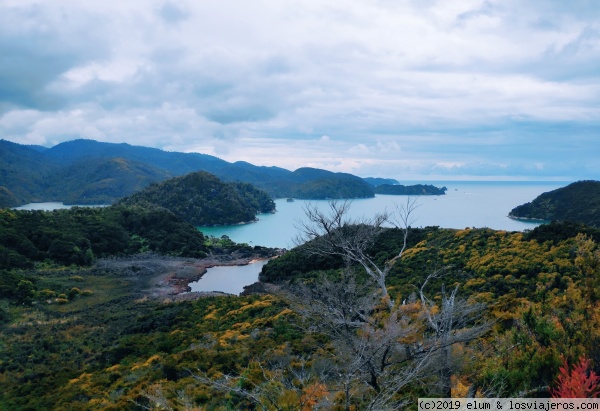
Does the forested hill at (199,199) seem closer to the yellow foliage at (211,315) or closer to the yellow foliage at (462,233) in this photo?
the yellow foliage at (211,315)

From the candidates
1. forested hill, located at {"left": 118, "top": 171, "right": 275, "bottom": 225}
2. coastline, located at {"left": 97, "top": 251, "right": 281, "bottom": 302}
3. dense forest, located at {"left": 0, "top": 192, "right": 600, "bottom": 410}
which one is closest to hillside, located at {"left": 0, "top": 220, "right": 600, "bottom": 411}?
dense forest, located at {"left": 0, "top": 192, "right": 600, "bottom": 410}

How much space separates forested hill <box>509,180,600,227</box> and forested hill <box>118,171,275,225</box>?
204ft

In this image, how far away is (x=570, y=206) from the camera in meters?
70.9

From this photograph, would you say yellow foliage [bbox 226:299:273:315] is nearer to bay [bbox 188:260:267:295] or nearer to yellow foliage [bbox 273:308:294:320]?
yellow foliage [bbox 273:308:294:320]

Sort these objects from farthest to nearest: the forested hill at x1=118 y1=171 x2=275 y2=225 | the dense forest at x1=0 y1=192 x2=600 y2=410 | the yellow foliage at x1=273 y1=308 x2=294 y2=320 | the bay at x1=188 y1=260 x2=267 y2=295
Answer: the forested hill at x1=118 y1=171 x2=275 y2=225, the bay at x1=188 y1=260 x2=267 y2=295, the yellow foliage at x1=273 y1=308 x2=294 y2=320, the dense forest at x1=0 y1=192 x2=600 y2=410

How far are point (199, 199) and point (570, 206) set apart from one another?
7460 cm

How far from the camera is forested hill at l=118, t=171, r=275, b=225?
299ft

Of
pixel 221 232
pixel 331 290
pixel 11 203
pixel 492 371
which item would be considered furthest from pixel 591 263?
pixel 11 203

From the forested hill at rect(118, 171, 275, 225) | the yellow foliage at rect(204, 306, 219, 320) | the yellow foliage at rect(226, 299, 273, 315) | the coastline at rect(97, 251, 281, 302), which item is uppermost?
the forested hill at rect(118, 171, 275, 225)

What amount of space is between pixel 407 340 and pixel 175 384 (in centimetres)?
653

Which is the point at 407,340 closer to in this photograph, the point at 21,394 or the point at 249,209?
the point at 21,394

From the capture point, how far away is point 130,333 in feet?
69.5

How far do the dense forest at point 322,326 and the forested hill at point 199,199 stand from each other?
149ft

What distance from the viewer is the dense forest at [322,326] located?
17.3 ft
